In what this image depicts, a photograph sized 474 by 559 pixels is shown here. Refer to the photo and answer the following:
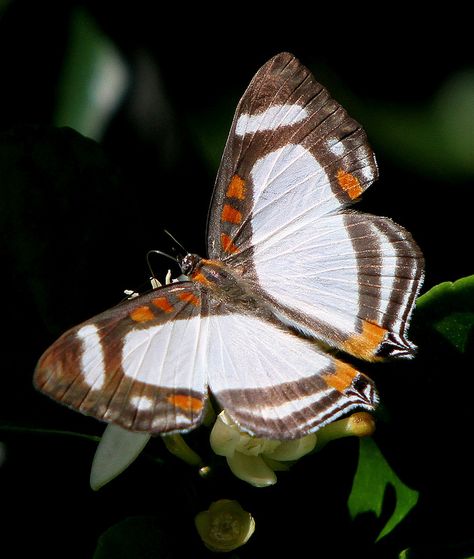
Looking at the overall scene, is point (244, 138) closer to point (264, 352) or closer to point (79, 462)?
point (264, 352)

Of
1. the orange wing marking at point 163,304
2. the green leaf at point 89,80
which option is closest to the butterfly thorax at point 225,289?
the orange wing marking at point 163,304

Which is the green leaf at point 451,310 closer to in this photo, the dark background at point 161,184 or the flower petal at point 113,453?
the dark background at point 161,184

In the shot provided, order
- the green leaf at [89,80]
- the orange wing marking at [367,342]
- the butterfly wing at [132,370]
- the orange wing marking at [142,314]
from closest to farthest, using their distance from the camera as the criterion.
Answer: the butterfly wing at [132,370]
the orange wing marking at [142,314]
the orange wing marking at [367,342]
the green leaf at [89,80]

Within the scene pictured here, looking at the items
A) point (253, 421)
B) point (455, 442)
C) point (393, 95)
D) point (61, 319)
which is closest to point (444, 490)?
point (455, 442)

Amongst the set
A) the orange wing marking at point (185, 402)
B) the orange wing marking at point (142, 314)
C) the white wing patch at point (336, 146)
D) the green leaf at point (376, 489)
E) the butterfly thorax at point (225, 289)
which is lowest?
the green leaf at point (376, 489)

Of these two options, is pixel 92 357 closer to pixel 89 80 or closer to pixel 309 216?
pixel 309 216

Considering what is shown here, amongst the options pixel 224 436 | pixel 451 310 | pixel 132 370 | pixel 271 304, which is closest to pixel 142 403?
pixel 132 370

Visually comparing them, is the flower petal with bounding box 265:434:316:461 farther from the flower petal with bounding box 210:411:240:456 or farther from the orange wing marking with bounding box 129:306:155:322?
the orange wing marking with bounding box 129:306:155:322

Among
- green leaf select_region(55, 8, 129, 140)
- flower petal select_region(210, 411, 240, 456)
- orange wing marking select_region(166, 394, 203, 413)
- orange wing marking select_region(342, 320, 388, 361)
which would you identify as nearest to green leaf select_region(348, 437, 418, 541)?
orange wing marking select_region(342, 320, 388, 361)
